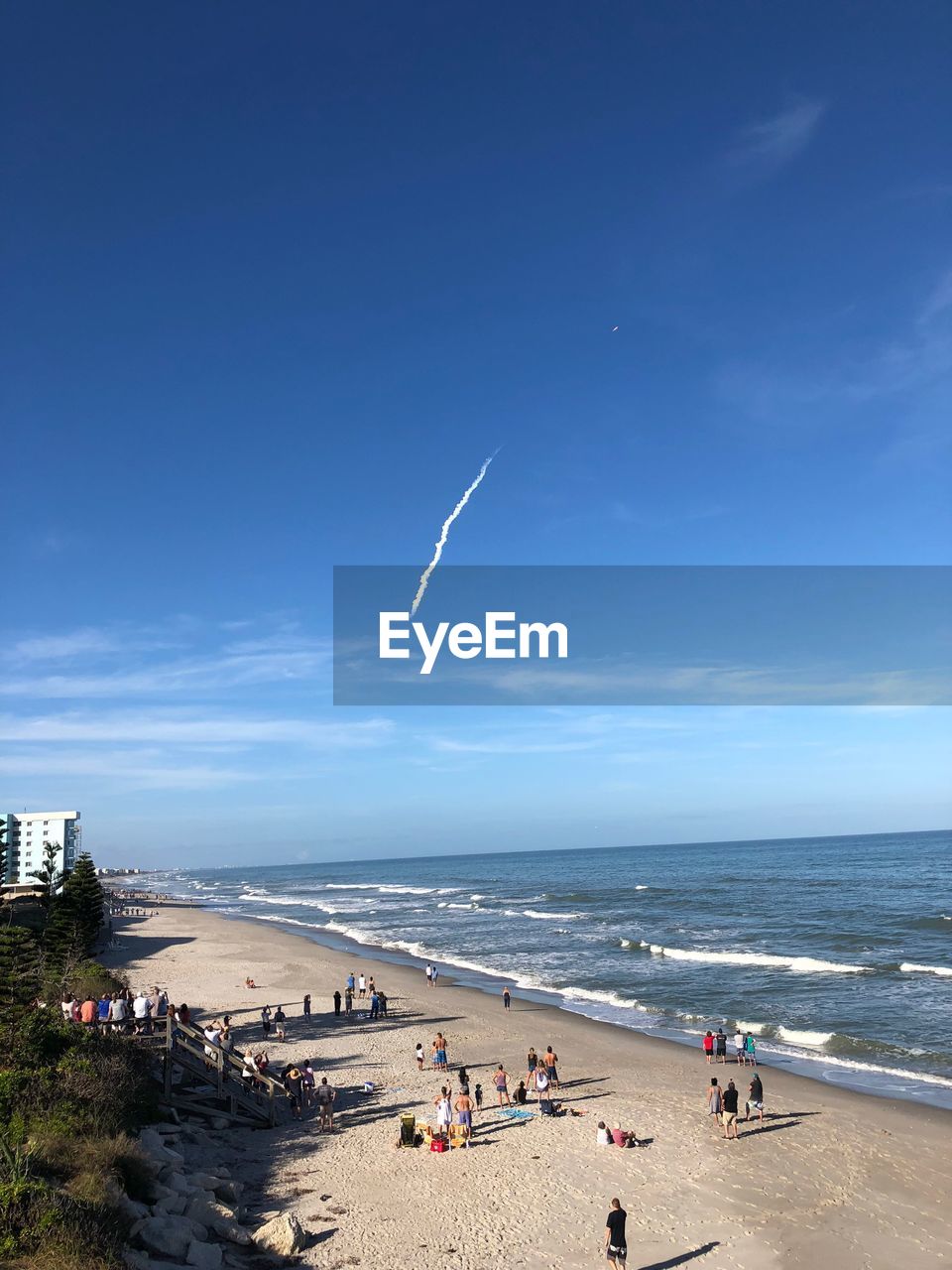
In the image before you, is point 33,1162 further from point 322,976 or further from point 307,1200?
point 322,976

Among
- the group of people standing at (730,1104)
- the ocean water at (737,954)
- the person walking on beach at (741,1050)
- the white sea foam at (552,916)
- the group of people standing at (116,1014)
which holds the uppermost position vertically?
the group of people standing at (116,1014)

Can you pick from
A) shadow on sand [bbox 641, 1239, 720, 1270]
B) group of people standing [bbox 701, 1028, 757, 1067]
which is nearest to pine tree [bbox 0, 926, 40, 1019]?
shadow on sand [bbox 641, 1239, 720, 1270]

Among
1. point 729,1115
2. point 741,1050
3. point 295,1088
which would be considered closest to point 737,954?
point 741,1050

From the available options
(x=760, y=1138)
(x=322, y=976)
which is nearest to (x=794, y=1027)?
(x=760, y=1138)

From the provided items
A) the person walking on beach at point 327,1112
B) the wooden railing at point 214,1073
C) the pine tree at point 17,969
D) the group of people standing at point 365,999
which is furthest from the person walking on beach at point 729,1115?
the pine tree at point 17,969

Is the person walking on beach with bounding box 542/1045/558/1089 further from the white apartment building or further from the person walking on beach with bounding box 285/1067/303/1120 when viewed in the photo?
the white apartment building

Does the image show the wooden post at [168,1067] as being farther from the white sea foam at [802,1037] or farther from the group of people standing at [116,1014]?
the white sea foam at [802,1037]
